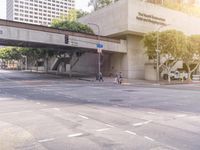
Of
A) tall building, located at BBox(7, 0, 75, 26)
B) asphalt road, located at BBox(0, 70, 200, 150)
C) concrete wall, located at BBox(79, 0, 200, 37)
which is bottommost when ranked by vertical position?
asphalt road, located at BBox(0, 70, 200, 150)

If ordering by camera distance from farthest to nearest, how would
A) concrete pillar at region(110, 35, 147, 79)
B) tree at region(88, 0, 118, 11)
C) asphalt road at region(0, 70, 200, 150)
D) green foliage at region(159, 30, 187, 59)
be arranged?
tree at region(88, 0, 118, 11) → concrete pillar at region(110, 35, 147, 79) → green foliage at region(159, 30, 187, 59) → asphalt road at region(0, 70, 200, 150)

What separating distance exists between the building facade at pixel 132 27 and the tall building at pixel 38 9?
220 ft

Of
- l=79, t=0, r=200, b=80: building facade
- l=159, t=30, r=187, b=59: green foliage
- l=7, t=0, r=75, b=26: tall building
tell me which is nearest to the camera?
l=159, t=30, r=187, b=59: green foliage

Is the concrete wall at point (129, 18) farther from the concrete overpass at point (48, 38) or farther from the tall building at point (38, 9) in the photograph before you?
the tall building at point (38, 9)

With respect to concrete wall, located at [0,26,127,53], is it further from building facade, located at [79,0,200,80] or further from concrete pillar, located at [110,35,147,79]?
building facade, located at [79,0,200,80]

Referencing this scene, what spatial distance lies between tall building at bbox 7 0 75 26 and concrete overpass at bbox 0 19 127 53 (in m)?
73.6

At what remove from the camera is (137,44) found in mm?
56031

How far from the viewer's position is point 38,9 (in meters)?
129

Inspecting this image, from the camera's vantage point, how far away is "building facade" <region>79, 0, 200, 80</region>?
52.0 meters

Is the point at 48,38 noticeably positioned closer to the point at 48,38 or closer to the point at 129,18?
the point at 48,38

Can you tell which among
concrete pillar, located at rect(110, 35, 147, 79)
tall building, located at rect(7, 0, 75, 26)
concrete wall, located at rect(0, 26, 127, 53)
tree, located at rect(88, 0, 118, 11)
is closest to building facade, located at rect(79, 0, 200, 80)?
concrete pillar, located at rect(110, 35, 147, 79)

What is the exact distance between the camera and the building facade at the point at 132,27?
171 feet

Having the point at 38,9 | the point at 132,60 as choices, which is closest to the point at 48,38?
the point at 132,60

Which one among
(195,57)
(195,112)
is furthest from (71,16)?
(195,112)
